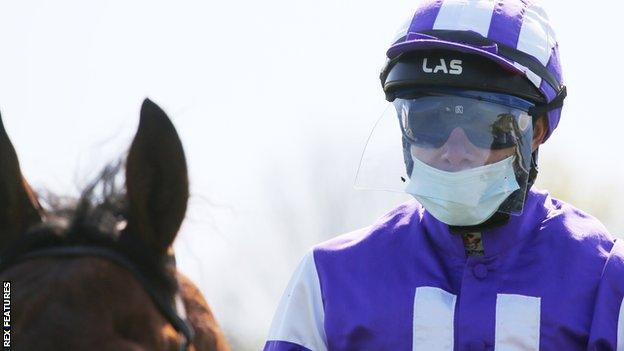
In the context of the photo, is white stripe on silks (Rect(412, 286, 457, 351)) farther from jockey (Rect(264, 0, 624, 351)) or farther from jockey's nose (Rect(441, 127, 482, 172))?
jockey's nose (Rect(441, 127, 482, 172))

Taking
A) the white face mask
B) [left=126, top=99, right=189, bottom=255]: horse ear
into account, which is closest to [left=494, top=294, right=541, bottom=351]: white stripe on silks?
the white face mask

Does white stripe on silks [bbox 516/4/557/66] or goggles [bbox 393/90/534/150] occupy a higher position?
white stripe on silks [bbox 516/4/557/66]

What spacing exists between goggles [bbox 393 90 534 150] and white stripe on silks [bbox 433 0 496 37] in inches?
8.1

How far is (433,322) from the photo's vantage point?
3855mm

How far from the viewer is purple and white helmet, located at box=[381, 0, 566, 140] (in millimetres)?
4008

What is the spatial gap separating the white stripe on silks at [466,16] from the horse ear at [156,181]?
133cm

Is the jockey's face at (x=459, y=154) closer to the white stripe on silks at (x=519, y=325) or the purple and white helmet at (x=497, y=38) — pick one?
the purple and white helmet at (x=497, y=38)

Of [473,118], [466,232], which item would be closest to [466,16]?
[473,118]

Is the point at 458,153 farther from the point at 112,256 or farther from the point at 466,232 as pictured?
the point at 112,256

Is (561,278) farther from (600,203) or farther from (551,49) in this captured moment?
(600,203)

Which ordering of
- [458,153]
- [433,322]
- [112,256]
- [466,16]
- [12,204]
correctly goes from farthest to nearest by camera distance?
[466,16]
[458,153]
[433,322]
[12,204]
[112,256]

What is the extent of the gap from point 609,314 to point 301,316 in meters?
0.91

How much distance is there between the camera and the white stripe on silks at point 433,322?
384 cm

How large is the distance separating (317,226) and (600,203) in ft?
17.8
